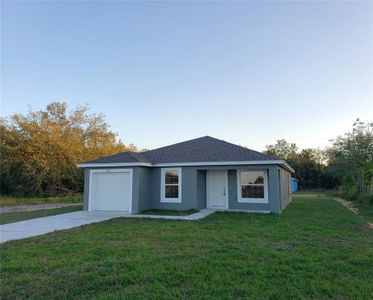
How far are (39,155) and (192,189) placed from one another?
1380 centimetres

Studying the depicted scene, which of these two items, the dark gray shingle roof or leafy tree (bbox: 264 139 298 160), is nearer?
the dark gray shingle roof

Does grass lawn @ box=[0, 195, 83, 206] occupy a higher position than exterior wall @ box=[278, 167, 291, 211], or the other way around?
exterior wall @ box=[278, 167, 291, 211]

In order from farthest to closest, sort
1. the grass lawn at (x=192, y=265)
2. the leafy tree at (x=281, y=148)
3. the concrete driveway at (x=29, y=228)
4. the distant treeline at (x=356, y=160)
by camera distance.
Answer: the leafy tree at (x=281, y=148) < the distant treeline at (x=356, y=160) < the concrete driveway at (x=29, y=228) < the grass lawn at (x=192, y=265)

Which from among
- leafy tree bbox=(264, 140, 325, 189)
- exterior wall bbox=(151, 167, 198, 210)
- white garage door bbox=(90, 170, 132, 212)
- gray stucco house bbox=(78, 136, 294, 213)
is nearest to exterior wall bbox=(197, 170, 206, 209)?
gray stucco house bbox=(78, 136, 294, 213)

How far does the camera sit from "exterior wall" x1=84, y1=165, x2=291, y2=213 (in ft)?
39.0

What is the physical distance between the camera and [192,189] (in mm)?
12742

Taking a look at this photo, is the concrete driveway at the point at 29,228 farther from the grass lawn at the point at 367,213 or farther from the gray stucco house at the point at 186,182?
the grass lawn at the point at 367,213

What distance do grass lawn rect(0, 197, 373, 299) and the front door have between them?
583 centimetres

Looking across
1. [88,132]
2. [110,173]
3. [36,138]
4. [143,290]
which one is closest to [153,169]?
[110,173]

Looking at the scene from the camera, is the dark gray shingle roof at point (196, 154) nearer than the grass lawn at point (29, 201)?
Yes

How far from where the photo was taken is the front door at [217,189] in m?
13.5

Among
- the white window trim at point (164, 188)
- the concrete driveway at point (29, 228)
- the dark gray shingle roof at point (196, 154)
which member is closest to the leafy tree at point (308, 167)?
the dark gray shingle roof at point (196, 154)

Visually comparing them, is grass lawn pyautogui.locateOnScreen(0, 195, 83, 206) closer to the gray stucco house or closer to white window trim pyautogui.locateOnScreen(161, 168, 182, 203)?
the gray stucco house

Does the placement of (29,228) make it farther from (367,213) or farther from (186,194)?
(367,213)
